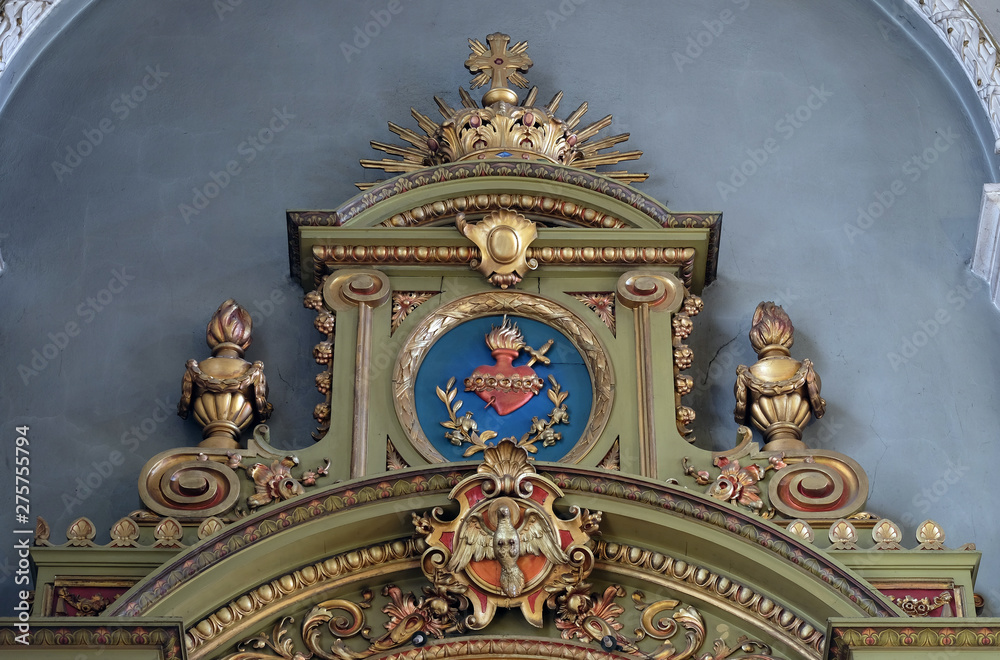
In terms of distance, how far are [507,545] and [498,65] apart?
236 centimetres

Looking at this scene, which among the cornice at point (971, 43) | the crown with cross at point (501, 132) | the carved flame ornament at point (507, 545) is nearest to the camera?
the carved flame ornament at point (507, 545)

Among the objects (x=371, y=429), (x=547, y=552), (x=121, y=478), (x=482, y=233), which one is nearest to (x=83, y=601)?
(x=121, y=478)

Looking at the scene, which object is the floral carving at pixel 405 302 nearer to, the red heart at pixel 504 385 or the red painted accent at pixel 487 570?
the red heart at pixel 504 385

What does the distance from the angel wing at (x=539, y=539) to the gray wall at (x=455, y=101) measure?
92 centimetres

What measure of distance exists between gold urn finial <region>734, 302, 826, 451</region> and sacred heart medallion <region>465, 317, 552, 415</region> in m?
0.72

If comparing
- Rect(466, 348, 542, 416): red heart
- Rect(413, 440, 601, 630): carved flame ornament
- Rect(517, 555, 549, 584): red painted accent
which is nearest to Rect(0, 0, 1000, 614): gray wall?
Rect(466, 348, 542, 416): red heart

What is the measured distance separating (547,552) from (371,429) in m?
0.84

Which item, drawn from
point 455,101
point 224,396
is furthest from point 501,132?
point 224,396

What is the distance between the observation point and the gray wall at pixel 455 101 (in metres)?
6.14

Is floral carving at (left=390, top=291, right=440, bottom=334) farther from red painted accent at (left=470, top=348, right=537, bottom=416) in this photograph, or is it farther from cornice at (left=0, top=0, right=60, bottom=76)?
cornice at (left=0, top=0, right=60, bottom=76)

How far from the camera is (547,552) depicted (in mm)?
5406

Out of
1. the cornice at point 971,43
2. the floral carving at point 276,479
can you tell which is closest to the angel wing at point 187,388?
the floral carving at point 276,479

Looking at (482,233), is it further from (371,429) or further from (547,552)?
(547,552)

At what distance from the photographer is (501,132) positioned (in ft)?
21.7
